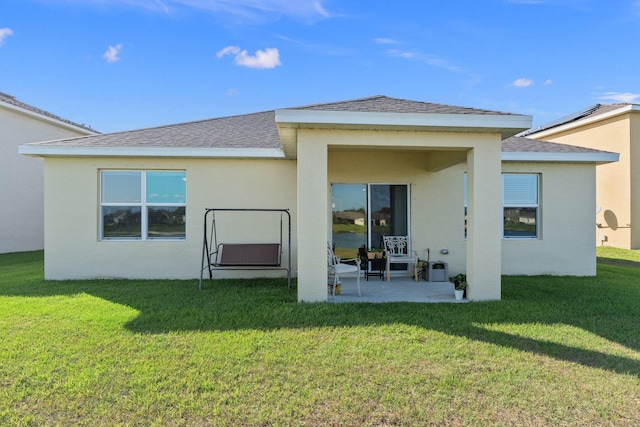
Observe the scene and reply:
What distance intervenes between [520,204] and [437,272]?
10.1 ft

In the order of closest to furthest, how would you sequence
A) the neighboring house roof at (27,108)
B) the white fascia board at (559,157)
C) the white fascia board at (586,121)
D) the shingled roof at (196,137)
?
the shingled roof at (196,137)
the white fascia board at (559,157)
the white fascia board at (586,121)
the neighboring house roof at (27,108)

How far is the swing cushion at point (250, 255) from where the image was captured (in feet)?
25.2

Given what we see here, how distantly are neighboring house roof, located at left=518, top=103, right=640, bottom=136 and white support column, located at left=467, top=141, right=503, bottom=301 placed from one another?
11.7 meters

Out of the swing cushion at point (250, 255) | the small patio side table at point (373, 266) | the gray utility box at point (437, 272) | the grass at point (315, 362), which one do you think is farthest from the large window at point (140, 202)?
the gray utility box at point (437, 272)

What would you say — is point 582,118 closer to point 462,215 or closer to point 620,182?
point 620,182

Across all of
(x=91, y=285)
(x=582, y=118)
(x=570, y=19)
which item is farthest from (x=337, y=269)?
(x=582, y=118)

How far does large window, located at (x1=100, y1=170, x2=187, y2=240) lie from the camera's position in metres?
8.53

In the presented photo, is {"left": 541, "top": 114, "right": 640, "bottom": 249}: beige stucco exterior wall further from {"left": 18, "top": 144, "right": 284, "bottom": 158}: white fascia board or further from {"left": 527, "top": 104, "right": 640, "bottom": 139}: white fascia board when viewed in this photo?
{"left": 18, "top": 144, "right": 284, "bottom": 158}: white fascia board

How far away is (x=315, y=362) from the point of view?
3834 millimetres

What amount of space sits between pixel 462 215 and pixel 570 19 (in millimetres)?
8032

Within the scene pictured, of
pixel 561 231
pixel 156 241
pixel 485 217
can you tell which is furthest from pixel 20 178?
pixel 561 231

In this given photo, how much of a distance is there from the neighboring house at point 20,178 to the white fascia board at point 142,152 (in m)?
9.34

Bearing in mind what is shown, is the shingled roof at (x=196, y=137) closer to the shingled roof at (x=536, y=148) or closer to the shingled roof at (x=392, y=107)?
the shingled roof at (x=392, y=107)

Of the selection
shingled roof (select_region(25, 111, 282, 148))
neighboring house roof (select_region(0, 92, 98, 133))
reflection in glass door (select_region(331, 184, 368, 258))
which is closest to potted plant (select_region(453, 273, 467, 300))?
reflection in glass door (select_region(331, 184, 368, 258))
